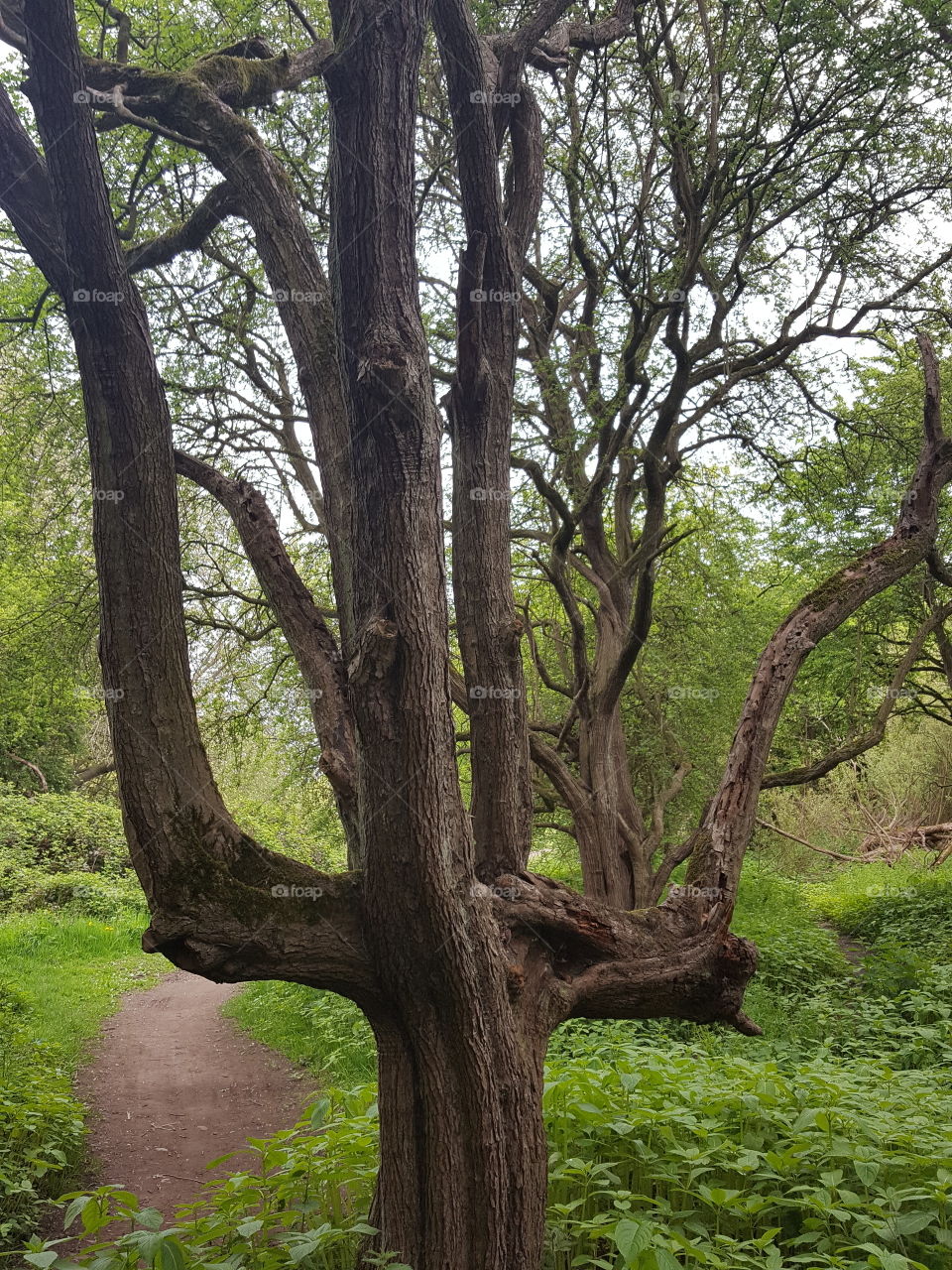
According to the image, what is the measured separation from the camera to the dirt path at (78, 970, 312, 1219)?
6.30 meters

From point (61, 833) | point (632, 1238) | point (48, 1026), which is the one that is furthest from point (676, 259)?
point (61, 833)

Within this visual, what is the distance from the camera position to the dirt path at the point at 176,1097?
630 centimetres

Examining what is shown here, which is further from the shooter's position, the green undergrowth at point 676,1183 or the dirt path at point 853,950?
the dirt path at point 853,950

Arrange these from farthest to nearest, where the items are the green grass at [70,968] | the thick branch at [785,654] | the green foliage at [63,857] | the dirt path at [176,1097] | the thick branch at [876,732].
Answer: the green foliage at [63,857]
the green grass at [70,968]
the thick branch at [876,732]
the dirt path at [176,1097]
the thick branch at [785,654]

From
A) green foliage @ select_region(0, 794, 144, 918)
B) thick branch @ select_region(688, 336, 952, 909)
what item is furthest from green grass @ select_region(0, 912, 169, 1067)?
thick branch @ select_region(688, 336, 952, 909)

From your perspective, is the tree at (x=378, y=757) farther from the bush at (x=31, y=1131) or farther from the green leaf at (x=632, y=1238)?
the bush at (x=31, y=1131)

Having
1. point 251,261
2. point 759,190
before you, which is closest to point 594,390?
point 759,190

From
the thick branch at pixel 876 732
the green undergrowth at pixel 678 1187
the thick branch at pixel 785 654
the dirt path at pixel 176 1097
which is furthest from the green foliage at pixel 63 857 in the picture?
the thick branch at pixel 785 654

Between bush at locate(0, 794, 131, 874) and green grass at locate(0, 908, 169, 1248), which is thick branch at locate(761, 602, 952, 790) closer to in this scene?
green grass at locate(0, 908, 169, 1248)

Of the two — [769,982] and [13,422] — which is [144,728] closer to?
[13,422]

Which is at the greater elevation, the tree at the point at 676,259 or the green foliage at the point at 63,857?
the tree at the point at 676,259

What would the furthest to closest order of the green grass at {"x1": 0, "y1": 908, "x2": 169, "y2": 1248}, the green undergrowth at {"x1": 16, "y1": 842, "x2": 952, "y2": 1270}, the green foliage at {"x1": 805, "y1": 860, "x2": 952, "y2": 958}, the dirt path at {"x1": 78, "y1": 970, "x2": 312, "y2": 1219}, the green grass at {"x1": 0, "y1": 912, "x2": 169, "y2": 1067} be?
1. the green foliage at {"x1": 805, "y1": 860, "x2": 952, "y2": 958}
2. the green grass at {"x1": 0, "y1": 912, "x2": 169, "y2": 1067}
3. the dirt path at {"x1": 78, "y1": 970, "x2": 312, "y2": 1219}
4. the green grass at {"x1": 0, "y1": 908, "x2": 169, "y2": 1248}
5. the green undergrowth at {"x1": 16, "y1": 842, "x2": 952, "y2": 1270}

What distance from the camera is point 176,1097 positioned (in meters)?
7.96

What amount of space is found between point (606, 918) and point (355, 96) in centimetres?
338
